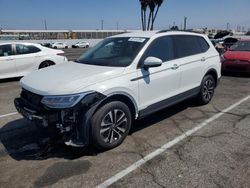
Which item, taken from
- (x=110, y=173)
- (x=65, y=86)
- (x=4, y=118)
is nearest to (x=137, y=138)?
(x=110, y=173)

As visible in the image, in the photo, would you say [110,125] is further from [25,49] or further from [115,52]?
[25,49]

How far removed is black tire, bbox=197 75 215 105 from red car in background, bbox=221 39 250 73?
431cm

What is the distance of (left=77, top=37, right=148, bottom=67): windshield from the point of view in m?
4.79

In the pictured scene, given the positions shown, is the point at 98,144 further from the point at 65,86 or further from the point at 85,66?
the point at 85,66

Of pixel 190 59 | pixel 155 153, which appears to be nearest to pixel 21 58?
pixel 190 59

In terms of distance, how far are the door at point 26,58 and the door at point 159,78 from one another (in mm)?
6546

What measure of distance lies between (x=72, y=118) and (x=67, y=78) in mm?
658

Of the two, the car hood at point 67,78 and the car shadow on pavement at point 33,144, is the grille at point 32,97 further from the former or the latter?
the car shadow on pavement at point 33,144

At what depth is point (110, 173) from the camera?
12.1ft

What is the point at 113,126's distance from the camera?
4371 millimetres

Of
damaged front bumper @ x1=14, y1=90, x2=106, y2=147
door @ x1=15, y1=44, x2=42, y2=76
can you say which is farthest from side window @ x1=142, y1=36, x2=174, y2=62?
door @ x1=15, y1=44, x2=42, y2=76

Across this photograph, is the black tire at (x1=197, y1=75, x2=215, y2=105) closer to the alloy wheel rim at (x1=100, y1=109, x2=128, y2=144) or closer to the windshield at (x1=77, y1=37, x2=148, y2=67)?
the windshield at (x1=77, y1=37, x2=148, y2=67)

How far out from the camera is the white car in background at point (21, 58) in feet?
32.9

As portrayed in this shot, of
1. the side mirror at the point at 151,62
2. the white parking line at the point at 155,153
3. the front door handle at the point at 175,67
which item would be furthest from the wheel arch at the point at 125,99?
the front door handle at the point at 175,67
